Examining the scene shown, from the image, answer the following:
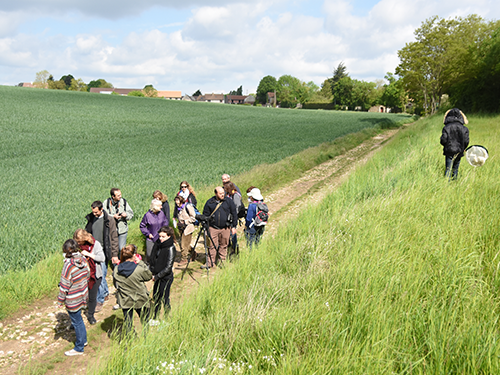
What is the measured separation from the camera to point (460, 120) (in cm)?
802

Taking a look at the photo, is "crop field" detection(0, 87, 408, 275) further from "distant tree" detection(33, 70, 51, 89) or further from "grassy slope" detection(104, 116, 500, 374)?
"distant tree" detection(33, 70, 51, 89)

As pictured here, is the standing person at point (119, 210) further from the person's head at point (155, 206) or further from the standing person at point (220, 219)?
the standing person at point (220, 219)

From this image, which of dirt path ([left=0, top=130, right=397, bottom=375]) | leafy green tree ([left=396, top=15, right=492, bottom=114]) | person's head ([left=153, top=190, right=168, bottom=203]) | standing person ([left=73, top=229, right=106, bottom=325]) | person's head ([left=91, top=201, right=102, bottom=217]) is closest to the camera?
dirt path ([left=0, top=130, right=397, bottom=375])

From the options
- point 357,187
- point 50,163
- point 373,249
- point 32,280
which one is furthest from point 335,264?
point 50,163

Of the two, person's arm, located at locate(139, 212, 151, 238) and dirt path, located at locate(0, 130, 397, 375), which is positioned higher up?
person's arm, located at locate(139, 212, 151, 238)

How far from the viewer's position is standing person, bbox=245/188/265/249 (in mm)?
7543

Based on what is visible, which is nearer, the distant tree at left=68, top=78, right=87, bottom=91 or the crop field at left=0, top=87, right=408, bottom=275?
the crop field at left=0, top=87, right=408, bottom=275

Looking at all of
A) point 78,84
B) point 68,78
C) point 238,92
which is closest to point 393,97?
point 238,92

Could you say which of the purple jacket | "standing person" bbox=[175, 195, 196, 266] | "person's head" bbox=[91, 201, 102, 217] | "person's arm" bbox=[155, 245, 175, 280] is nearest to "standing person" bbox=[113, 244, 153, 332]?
"person's arm" bbox=[155, 245, 175, 280]

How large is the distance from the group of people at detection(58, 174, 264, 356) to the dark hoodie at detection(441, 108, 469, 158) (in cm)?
490

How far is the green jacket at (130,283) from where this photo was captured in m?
5.03

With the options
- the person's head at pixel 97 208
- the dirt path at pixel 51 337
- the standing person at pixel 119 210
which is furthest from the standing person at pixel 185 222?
the person's head at pixel 97 208

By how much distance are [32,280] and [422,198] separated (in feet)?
25.5

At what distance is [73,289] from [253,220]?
3907 mm
